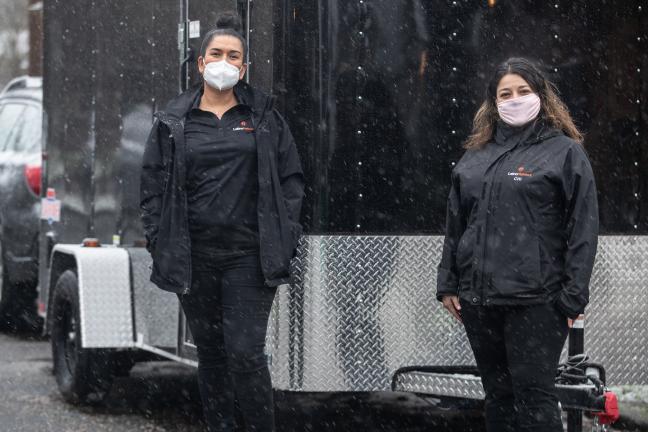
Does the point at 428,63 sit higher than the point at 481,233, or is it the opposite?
the point at 428,63

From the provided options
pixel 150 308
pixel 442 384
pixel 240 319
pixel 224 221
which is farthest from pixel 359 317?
pixel 150 308

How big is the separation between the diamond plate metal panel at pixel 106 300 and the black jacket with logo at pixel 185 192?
200 centimetres

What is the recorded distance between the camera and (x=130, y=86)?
697 cm

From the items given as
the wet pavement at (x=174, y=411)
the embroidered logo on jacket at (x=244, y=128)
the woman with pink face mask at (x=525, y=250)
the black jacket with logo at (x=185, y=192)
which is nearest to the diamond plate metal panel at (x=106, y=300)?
the wet pavement at (x=174, y=411)

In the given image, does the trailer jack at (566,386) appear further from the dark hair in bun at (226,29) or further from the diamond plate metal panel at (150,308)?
the dark hair in bun at (226,29)

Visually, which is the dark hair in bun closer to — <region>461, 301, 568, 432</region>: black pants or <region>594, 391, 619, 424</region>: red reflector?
<region>461, 301, 568, 432</region>: black pants

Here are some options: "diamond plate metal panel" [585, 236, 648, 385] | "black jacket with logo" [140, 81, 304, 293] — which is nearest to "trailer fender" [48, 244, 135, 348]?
"black jacket with logo" [140, 81, 304, 293]

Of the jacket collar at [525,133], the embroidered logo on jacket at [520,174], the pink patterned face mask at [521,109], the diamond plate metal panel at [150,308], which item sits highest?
the pink patterned face mask at [521,109]

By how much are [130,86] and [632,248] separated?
3022 millimetres

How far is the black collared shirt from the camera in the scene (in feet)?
16.0

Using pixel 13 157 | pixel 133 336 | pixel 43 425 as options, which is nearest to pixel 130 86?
pixel 133 336

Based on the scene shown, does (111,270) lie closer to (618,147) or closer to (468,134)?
(468,134)

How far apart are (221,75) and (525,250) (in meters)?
1.54

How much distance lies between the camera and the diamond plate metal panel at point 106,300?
6988mm
